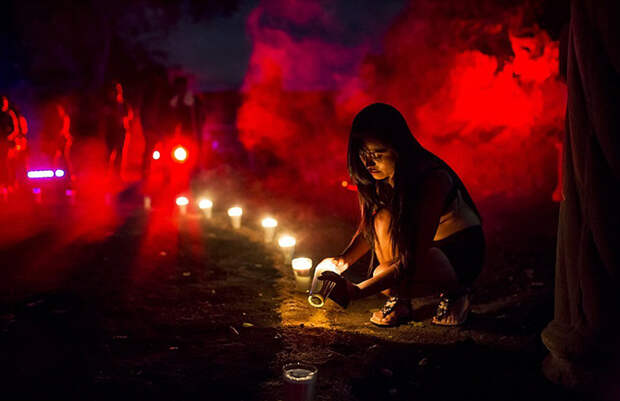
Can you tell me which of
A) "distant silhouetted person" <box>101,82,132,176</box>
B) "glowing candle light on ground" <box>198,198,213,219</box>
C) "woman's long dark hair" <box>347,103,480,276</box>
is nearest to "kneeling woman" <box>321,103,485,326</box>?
"woman's long dark hair" <box>347,103,480,276</box>

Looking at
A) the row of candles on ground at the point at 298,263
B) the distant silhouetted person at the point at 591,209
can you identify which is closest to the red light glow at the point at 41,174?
the row of candles on ground at the point at 298,263

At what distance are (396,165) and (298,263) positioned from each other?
190cm

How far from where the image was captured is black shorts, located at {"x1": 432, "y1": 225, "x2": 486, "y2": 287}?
3926 millimetres

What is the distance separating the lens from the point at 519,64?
7.35m

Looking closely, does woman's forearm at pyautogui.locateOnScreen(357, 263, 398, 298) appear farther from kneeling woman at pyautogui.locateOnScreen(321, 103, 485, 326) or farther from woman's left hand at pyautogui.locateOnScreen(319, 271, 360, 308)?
woman's left hand at pyautogui.locateOnScreen(319, 271, 360, 308)

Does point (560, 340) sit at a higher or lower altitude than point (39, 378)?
higher

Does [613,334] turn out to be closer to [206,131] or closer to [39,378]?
[39,378]

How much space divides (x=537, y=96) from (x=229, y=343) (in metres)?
6.40

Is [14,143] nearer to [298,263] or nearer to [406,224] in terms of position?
[298,263]

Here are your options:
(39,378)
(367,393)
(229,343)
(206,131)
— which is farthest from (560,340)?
(206,131)

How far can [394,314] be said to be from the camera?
13.4ft

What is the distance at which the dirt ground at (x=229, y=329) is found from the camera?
2.96 metres

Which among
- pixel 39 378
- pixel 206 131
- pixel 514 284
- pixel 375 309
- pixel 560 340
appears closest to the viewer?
pixel 560 340

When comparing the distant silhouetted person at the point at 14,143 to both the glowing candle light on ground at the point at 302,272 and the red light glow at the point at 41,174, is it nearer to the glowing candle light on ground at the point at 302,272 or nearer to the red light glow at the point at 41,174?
the red light glow at the point at 41,174
